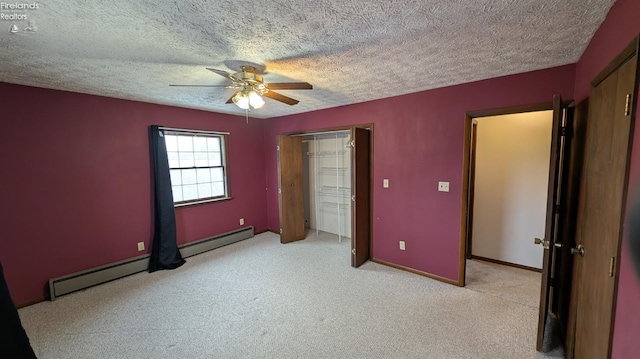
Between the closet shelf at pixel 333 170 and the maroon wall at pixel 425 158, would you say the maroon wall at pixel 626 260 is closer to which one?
the maroon wall at pixel 425 158

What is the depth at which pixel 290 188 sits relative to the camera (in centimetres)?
441

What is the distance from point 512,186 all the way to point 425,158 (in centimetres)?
133

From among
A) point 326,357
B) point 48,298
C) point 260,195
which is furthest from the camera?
point 260,195

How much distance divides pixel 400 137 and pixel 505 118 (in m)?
1.39

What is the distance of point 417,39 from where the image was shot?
5.42 ft

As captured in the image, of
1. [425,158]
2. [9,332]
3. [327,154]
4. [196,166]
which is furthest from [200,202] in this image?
[425,158]

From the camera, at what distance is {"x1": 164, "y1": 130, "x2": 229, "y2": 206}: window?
12.2 feet

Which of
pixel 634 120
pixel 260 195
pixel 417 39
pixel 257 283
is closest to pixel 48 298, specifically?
pixel 257 283

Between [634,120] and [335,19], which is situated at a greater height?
[335,19]

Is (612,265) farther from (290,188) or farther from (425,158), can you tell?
(290,188)

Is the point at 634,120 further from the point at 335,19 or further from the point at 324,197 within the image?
the point at 324,197

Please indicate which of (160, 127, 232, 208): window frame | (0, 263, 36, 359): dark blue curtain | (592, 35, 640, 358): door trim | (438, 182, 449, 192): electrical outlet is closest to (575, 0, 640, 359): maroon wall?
(592, 35, 640, 358): door trim

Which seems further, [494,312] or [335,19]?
[494,312]

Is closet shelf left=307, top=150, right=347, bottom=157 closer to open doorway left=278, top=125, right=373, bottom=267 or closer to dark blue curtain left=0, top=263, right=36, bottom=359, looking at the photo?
open doorway left=278, top=125, right=373, bottom=267
